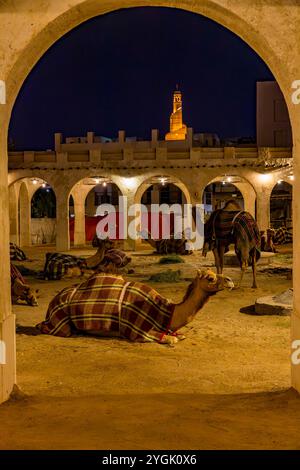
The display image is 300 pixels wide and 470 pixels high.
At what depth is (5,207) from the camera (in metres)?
5.05

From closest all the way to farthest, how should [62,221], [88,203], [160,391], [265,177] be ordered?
[160,391], [265,177], [62,221], [88,203]

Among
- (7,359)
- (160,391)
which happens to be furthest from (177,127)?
(7,359)

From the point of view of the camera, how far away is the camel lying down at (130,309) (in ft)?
25.8

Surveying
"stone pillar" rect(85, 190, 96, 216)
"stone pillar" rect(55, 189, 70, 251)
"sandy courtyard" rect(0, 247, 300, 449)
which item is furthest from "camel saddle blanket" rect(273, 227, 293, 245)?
"sandy courtyard" rect(0, 247, 300, 449)

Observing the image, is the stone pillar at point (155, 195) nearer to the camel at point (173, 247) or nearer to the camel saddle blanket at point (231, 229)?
the camel at point (173, 247)

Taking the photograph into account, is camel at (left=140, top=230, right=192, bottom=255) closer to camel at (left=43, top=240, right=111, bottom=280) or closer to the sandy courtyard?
camel at (left=43, top=240, right=111, bottom=280)

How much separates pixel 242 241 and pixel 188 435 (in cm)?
932

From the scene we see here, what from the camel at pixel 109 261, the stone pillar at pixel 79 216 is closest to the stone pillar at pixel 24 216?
the stone pillar at pixel 79 216

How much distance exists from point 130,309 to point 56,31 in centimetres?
427

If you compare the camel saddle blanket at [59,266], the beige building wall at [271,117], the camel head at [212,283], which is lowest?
the camel saddle blanket at [59,266]

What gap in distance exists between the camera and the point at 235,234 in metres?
13.0

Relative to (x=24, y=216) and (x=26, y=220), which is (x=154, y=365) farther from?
(x=24, y=216)

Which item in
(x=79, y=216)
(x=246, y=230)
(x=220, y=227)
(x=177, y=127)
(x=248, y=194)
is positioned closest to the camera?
(x=246, y=230)

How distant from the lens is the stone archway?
480 cm
